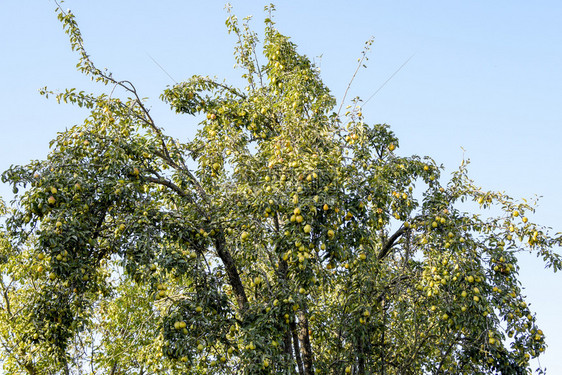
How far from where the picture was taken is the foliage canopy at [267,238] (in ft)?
22.1

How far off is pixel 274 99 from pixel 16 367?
26.9ft

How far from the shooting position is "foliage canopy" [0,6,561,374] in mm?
6738

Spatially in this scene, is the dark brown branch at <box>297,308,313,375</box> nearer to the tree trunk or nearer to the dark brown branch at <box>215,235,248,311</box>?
the tree trunk

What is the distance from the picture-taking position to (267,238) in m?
7.06

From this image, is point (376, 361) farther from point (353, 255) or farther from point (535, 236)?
point (535, 236)

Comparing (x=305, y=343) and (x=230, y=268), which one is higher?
(x=230, y=268)

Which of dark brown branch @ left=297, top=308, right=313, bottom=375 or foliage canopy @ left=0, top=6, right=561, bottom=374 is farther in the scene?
dark brown branch @ left=297, top=308, right=313, bottom=375

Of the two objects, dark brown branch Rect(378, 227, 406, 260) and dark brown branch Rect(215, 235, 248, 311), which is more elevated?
dark brown branch Rect(378, 227, 406, 260)

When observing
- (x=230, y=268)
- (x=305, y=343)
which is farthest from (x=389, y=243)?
(x=230, y=268)

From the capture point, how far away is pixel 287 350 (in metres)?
8.04

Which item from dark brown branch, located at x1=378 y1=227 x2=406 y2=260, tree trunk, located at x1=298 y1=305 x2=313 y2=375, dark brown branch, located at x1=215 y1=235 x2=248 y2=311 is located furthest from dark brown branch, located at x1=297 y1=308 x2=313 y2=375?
dark brown branch, located at x1=378 y1=227 x2=406 y2=260

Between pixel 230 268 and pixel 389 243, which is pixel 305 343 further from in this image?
pixel 389 243

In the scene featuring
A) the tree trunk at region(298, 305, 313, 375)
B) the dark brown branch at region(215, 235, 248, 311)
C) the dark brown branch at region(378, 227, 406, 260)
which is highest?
the dark brown branch at region(378, 227, 406, 260)

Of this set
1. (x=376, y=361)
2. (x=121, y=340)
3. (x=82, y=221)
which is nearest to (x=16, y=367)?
(x=121, y=340)
